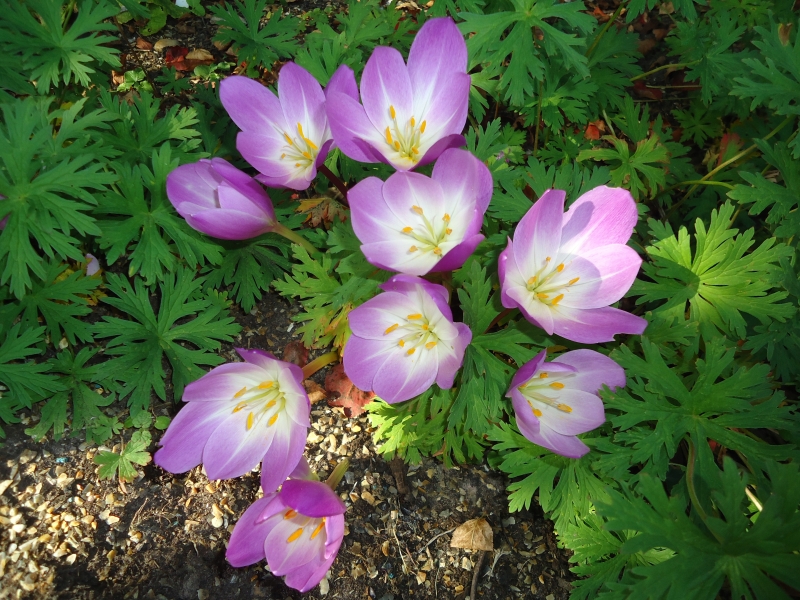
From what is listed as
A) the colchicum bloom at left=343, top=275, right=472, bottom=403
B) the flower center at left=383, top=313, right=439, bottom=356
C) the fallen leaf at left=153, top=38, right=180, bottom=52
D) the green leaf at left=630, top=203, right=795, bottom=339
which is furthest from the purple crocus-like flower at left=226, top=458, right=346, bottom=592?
the fallen leaf at left=153, top=38, right=180, bottom=52

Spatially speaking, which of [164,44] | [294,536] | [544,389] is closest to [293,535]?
[294,536]

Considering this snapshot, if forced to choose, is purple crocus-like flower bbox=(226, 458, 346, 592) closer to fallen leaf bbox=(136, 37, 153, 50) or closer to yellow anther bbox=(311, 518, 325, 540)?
yellow anther bbox=(311, 518, 325, 540)

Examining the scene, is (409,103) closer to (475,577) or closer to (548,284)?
(548,284)

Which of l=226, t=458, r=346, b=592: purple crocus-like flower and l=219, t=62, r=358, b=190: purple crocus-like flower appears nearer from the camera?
l=226, t=458, r=346, b=592: purple crocus-like flower

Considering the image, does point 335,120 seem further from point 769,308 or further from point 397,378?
point 769,308

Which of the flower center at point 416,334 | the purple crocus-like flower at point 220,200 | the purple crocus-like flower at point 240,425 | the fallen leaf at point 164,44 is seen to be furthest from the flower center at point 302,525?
the fallen leaf at point 164,44

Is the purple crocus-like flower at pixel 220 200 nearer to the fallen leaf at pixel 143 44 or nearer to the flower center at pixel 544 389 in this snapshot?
the flower center at pixel 544 389
